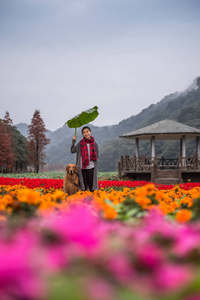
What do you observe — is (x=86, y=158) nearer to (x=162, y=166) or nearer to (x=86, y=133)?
(x=86, y=133)

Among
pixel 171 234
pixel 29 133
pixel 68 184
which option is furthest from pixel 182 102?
pixel 171 234

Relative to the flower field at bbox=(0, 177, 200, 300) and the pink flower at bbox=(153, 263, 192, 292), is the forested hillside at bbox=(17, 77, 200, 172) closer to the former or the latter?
the flower field at bbox=(0, 177, 200, 300)

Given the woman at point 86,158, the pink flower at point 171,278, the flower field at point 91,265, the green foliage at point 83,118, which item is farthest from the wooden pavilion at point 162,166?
the pink flower at point 171,278

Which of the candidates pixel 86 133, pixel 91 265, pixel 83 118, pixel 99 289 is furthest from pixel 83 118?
pixel 99 289

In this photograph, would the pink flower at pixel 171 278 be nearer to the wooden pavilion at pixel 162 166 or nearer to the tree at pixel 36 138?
the wooden pavilion at pixel 162 166

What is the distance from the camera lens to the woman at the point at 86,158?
704 centimetres

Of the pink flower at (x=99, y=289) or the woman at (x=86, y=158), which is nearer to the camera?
the pink flower at (x=99, y=289)

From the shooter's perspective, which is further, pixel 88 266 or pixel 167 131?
pixel 167 131

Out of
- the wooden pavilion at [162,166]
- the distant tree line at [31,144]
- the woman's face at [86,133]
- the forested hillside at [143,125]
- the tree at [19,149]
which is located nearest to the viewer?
the woman's face at [86,133]

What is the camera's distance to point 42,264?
86 cm

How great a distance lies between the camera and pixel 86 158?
7.04m

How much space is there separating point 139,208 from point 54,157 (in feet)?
350

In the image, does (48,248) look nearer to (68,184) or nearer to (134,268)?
(134,268)

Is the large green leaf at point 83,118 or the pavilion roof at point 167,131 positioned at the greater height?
the pavilion roof at point 167,131
